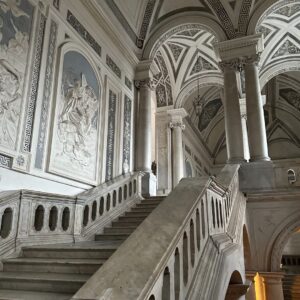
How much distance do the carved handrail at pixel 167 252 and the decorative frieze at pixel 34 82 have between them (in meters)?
2.97

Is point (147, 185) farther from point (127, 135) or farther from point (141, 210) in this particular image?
point (141, 210)

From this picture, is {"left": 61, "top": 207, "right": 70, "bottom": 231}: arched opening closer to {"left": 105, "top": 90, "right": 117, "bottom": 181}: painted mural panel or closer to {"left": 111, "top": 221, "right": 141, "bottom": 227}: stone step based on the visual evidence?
{"left": 111, "top": 221, "right": 141, "bottom": 227}: stone step

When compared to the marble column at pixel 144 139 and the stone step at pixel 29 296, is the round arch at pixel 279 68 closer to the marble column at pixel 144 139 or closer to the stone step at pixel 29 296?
the marble column at pixel 144 139

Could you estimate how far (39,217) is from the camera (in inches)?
186

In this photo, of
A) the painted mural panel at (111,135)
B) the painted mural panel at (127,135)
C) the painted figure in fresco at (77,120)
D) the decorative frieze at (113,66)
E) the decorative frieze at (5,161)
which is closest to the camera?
the decorative frieze at (5,161)

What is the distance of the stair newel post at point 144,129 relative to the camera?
9102 millimetres

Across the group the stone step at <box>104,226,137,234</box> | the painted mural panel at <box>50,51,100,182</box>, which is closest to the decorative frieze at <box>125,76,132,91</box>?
the painted mural panel at <box>50,51,100,182</box>

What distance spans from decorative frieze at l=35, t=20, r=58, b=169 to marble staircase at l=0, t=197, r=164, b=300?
68.6 inches

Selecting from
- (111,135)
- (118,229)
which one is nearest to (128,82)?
(111,135)

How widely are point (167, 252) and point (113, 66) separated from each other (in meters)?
7.23

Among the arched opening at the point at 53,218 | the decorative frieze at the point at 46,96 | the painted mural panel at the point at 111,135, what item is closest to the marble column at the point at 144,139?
the painted mural panel at the point at 111,135

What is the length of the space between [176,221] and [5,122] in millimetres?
3401

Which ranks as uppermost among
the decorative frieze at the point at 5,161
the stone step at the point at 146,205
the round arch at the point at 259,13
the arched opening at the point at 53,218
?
the round arch at the point at 259,13

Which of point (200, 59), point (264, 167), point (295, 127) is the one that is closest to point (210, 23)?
point (200, 59)
